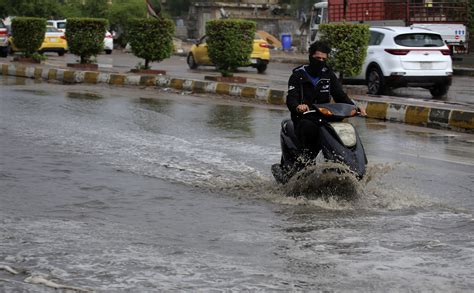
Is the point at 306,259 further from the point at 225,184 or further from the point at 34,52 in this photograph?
the point at 34,52

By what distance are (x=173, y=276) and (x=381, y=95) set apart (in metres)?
15.9

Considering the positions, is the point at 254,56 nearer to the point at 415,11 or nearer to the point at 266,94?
the point at 415,11

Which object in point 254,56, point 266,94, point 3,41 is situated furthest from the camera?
point 3,41

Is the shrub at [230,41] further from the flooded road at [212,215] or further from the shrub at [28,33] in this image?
the flooded road at [212,215]

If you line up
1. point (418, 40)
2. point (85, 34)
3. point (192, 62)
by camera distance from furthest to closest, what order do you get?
point (192, 62) → point (85, 34) → point (418, 40)

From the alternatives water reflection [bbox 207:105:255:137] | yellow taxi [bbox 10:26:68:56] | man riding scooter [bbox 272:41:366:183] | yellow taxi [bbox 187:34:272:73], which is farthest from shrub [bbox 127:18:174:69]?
yellow taxi [bbox 10:26:68:56]

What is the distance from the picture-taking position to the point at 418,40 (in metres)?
21.2

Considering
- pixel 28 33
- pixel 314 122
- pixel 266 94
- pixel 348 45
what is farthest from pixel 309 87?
pixel 28 33

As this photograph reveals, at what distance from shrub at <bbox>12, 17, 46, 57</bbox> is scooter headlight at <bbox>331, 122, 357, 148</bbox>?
75.9ft

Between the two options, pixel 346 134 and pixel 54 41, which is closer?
pixel 346 134

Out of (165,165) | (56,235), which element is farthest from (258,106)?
(56,235)

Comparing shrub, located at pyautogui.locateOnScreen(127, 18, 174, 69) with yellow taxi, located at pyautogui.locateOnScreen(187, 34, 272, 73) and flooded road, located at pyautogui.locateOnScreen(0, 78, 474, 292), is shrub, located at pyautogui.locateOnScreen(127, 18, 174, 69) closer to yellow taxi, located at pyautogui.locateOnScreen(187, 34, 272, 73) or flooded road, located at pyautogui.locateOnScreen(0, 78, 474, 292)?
yellow taxi, located at pyautogui.locateOnScreen(187, 34, 272, 73)

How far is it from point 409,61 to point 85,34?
33.2 ft

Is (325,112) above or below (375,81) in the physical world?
above
